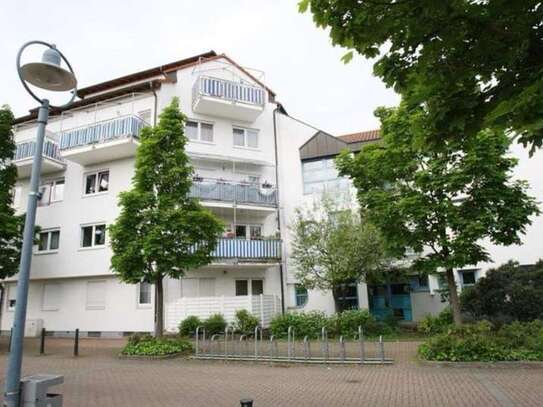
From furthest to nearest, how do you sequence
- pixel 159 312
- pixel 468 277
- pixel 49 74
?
pixel 468 277, pixel 159 312, pixel 49 74

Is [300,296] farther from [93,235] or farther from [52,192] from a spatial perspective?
[52,192]

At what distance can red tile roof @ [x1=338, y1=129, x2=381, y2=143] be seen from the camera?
24.8m

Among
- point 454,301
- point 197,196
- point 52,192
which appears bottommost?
point 454,301

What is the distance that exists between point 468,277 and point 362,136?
998cm

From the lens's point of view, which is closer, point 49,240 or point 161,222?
point 161,222

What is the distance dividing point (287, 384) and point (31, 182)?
270 inches

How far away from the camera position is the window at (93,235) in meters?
21.2

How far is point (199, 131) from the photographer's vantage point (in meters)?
23.0

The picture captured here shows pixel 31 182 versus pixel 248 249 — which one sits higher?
pixel 248 249

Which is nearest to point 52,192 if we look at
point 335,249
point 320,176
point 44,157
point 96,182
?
point 44,157

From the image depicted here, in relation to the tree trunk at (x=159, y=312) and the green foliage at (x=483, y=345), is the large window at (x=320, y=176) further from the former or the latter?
the green foliage at (x=483, y=345)

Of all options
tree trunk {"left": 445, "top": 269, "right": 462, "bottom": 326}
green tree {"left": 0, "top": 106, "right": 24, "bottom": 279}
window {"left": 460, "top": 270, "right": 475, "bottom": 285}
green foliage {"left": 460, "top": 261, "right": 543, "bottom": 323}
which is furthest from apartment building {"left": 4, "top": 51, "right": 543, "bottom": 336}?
tree trunk {"left": 445, "top": 269, "right": 462, "bottom": 326}

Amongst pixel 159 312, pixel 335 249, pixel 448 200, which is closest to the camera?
pixel 448 200

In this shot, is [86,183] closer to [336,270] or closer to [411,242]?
[336,270]
